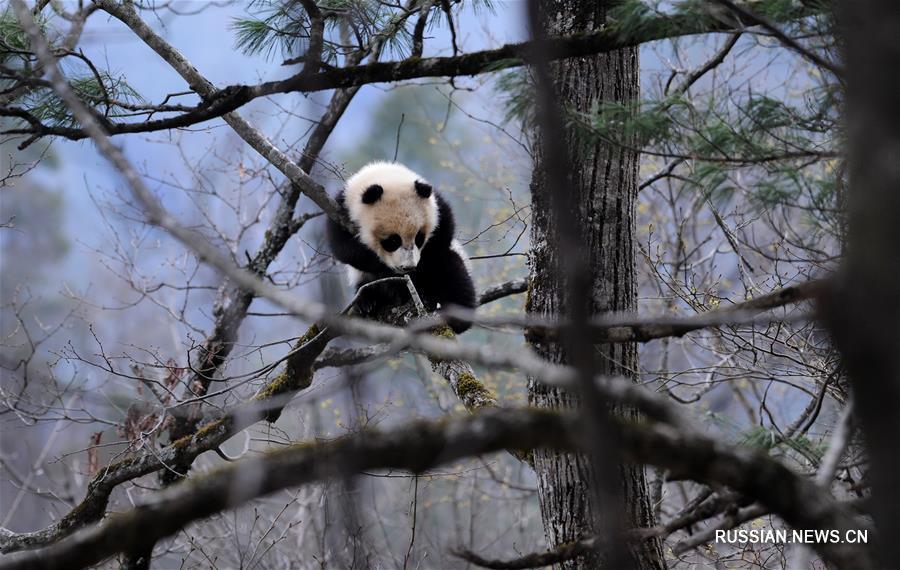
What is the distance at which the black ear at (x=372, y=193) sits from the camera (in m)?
5.59

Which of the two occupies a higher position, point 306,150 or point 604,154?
point 306,150

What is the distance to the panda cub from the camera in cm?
559

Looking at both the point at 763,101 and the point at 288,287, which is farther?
the point at 288,287

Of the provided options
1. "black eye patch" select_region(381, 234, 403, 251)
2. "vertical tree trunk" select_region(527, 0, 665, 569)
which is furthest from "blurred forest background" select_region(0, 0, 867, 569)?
"black eye patch" select_region(381, 234, 403, 251)

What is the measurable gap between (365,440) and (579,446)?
51 cm

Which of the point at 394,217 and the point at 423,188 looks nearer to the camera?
the point at 394,217

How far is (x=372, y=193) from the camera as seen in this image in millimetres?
5602

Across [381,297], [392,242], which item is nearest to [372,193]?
[392,242]

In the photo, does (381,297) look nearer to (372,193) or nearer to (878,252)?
(372,193)

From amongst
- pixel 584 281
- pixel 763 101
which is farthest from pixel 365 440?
pixel 763 101

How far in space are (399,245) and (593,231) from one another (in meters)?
1.92

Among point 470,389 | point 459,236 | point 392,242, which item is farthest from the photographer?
point 459,236

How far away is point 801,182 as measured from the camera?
9.54 ft

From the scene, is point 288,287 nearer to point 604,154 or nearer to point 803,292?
point 604,154
